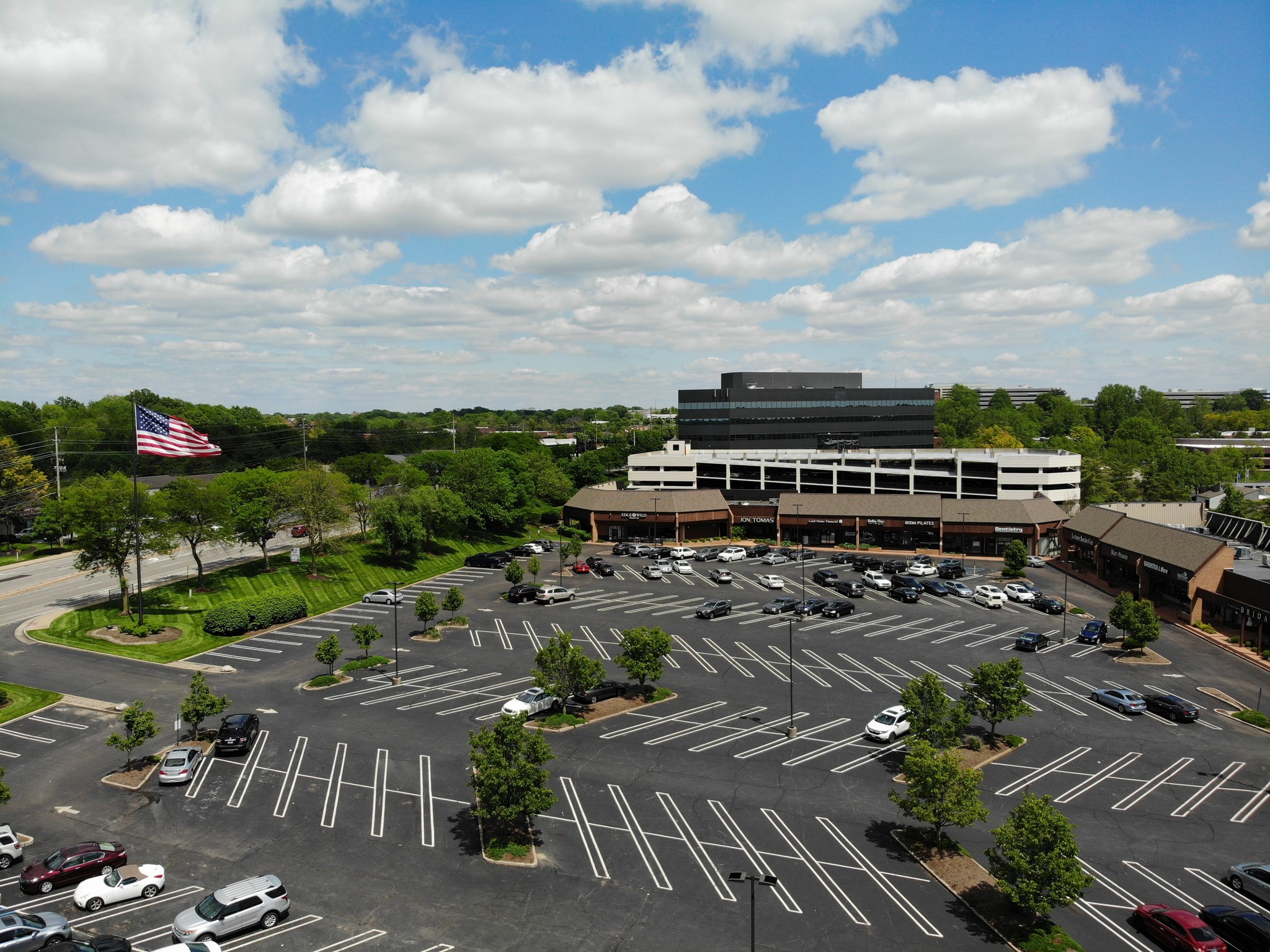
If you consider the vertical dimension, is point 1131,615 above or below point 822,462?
below

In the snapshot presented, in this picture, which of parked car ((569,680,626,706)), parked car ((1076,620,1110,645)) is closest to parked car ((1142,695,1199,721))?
parked car ((1076,620,1110,645))

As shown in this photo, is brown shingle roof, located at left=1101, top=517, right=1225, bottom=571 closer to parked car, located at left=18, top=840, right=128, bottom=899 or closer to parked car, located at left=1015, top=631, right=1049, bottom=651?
parked car, located at left=1015, top=631, right=1049, bottom=651

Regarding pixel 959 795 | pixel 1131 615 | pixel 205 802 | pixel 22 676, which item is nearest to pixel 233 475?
pixel 22 676

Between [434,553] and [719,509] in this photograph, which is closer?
[434,553]

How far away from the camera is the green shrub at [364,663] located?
5075 centimetres

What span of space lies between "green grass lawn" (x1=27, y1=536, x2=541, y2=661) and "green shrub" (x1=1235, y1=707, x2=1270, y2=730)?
66540 millimetres

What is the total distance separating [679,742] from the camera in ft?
129

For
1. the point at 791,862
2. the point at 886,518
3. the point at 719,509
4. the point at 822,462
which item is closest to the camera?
the point at 791,862

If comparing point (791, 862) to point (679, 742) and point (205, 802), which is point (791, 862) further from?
point (205, 802)

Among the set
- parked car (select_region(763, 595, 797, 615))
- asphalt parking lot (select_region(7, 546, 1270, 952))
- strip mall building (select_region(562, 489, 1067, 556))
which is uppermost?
strip mall building (select_region(562, 489, 1067, 556))

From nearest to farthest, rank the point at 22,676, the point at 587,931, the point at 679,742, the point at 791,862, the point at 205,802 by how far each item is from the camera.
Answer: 1. the point at 587,931
2. the point at 791,862
3. the point at 205,802
4. the point at 679,742
5. the point at 22,676

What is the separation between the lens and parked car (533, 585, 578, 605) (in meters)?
68.9

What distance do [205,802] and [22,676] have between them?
2560 centimetres

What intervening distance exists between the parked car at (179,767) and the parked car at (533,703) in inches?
606
